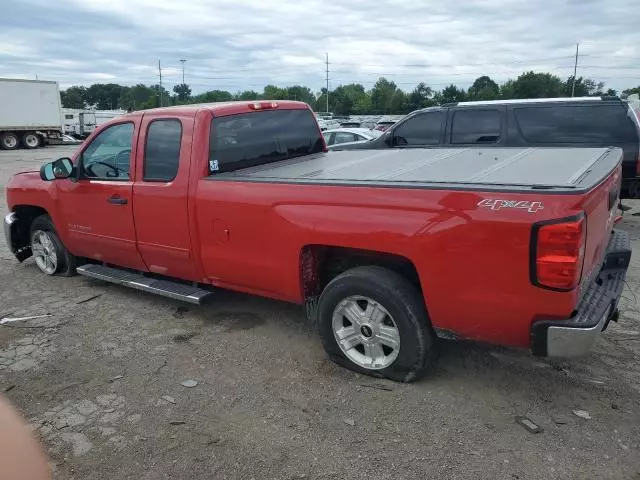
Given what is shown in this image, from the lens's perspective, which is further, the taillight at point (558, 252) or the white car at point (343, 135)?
the white car at point (343, 135)

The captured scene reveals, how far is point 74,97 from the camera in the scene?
3999 inches

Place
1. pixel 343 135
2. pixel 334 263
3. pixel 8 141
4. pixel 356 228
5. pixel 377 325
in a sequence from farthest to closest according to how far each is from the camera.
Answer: pixel 8 141 < pixel 343 135 < pixel 334 263 < pixel 377 325 < pixel 356 228

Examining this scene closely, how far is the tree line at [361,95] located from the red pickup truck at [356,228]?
5317 cm

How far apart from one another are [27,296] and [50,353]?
1.63 m

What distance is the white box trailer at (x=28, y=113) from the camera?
31.0 metres

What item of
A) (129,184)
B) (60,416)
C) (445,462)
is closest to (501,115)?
(129,184)

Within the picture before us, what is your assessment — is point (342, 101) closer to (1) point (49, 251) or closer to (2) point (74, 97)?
(2) point (74, 97)

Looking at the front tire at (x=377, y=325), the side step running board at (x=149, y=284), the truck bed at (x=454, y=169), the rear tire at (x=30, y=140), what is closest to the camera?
the truck bed at (x=454, y=169)

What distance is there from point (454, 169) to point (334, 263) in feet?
3.57

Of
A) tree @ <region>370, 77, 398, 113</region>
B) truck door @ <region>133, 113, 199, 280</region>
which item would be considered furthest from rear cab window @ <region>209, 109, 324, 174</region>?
tree @ <region>370, 77, 398, 113</region>

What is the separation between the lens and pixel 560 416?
10.6 ft

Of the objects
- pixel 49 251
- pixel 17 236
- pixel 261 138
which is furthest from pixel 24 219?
pixel 261 138

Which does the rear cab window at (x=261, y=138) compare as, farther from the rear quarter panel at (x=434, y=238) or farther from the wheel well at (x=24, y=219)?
the wheel well at (x=24, y=219)

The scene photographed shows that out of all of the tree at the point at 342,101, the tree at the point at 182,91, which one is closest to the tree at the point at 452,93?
the tree at the point at 342,101
